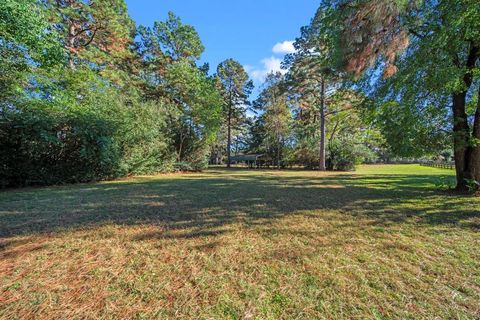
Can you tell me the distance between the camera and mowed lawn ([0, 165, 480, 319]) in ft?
5.57

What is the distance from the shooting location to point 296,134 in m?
28.2

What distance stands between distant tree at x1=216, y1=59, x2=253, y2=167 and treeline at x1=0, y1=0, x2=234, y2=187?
11571 millimetres

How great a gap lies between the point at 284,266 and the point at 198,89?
62.4ft

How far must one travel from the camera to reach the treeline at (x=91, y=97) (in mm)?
7750

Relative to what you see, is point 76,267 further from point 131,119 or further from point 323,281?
point 131,119

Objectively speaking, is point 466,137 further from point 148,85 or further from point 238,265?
point 148,85

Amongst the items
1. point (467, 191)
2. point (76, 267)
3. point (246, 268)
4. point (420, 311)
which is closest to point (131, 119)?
point (76, 267)

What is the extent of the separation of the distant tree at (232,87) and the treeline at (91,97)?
11571 mm

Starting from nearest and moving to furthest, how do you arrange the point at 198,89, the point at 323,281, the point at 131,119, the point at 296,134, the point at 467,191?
the point at 323,281 < the point at 467,191 < the point at 131,119 < the point at 198,89 < the point at 296,134

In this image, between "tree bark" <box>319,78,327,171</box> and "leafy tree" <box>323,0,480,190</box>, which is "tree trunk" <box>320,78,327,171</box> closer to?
"tree bark" <box>319,78,327,171</box>

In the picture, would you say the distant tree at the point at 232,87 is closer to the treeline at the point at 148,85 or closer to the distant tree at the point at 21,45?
the treeline at the point at 148,85

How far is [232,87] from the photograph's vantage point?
32.8 meters

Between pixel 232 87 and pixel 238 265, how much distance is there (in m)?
32.8

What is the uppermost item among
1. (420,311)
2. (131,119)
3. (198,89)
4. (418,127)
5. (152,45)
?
(152,45)
